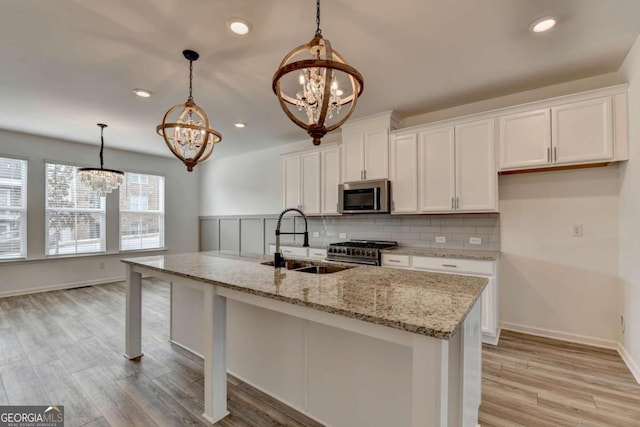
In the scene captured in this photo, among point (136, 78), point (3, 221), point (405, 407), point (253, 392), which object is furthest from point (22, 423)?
point (3, 221)

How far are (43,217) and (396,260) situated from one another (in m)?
5.83

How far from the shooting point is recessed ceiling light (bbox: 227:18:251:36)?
80.0 inches

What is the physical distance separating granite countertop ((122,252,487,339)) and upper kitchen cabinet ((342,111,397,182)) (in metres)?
2.03

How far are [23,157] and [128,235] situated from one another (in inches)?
80.6

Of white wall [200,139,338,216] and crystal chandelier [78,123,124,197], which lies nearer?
crystal chandelier [78,123,124,197]

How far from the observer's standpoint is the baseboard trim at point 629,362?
7.44 ft

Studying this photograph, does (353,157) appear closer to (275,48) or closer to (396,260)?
(396,260)

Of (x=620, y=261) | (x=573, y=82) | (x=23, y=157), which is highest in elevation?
(x=573, y=82)

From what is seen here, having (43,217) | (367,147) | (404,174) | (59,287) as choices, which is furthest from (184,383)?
(43,217)

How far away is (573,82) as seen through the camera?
9.60 feet

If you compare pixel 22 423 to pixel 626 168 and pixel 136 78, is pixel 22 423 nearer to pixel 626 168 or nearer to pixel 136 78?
pixel 136 78

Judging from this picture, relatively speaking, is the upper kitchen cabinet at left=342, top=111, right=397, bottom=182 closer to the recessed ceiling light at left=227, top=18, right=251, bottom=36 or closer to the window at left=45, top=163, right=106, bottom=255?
the recessed ceiling light at left=227, top=18, right=251, bottom=36

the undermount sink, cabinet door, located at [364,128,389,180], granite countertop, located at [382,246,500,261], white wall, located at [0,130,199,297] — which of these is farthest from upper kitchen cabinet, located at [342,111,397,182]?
white wall, located at [0,130,199,297]

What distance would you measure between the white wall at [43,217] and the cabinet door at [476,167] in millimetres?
5995
